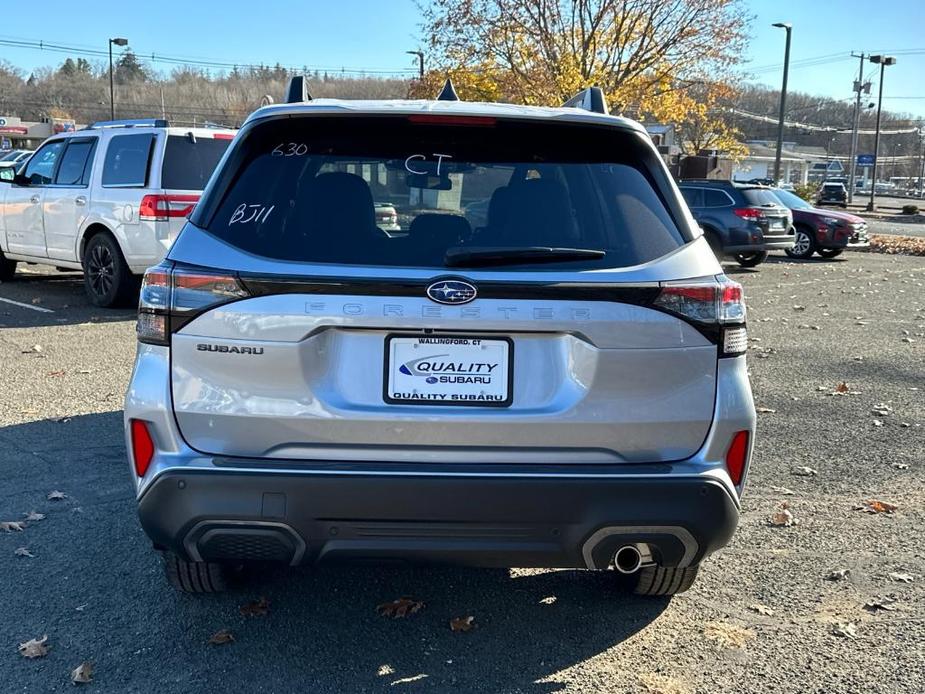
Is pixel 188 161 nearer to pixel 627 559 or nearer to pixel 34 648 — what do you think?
pixel 34 648

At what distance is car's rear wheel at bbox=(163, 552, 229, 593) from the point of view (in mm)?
Answer: 3250

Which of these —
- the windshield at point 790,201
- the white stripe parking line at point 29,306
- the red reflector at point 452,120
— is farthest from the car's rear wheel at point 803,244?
the red reflector at point 452,120

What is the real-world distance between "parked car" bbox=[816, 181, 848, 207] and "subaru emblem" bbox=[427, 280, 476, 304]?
6092cm

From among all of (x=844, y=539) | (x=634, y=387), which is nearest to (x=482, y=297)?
(x=634, y=387)

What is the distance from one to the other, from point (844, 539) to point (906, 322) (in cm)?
776

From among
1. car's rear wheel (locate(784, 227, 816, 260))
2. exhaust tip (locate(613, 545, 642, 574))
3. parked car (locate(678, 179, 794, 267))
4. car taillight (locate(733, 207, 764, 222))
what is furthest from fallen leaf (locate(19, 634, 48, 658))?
car's rear wheel (locate(784, 227, 816, 260))

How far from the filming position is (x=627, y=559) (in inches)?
113

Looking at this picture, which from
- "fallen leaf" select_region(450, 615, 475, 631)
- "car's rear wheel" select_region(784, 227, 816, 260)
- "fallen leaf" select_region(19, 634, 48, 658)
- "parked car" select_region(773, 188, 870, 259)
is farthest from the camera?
"car's rear wheel" select_region(784, 227, 816, 260)

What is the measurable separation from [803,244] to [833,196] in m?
43.1

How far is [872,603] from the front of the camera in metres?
3.58

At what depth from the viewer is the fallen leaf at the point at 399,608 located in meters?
3.41

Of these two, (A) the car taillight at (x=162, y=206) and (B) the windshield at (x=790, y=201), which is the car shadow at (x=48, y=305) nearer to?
(A) the car taillight at (x=162, y=206)

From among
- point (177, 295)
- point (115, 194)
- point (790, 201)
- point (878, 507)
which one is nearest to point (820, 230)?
point (790, 201)

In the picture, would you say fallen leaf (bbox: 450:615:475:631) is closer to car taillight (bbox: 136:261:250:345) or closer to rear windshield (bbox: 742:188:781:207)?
car taillight (bbox: 136:261:250:345)
